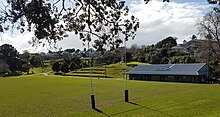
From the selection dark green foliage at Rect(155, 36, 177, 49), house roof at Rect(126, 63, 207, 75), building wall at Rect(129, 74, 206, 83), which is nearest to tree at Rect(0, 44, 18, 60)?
house roof at Rect(126, 63, 207, 75)

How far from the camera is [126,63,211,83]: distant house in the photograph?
2178 inches

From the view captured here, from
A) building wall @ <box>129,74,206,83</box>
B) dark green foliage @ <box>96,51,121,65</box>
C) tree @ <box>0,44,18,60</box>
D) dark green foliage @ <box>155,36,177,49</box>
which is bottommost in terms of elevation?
building wall @ <box>129,74,206,83</box>

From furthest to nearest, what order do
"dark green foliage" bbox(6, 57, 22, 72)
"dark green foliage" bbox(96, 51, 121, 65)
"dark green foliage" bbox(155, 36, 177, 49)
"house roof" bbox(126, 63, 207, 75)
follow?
"dark green foliage" bbox(155, 36, 177, 49), "dark green foliage" bbox(6, 57, 22, 72), "house roof" bbox(126, 63, 207, 75), "dark green foliage" bbox(96, 51, 121, 65)

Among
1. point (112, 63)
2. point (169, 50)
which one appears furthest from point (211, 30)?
point (112, 63)

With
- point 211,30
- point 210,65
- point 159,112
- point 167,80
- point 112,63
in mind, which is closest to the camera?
point 159,112

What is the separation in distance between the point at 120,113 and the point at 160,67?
45.8m

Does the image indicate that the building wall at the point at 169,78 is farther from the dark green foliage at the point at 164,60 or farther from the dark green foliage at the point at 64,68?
the dark green foliage at the point at 64,68

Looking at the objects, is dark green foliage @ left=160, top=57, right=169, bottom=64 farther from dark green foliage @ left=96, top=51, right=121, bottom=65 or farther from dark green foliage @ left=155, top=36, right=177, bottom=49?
dark green foliage @ left=155, top=36, right=177, bottom=49

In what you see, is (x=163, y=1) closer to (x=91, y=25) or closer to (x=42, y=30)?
(x=91, y=25)

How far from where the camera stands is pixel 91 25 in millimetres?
7918

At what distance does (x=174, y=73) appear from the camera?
5819cm

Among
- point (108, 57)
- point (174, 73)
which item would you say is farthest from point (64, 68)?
point (108, 57)

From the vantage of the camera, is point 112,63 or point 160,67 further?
point 112,63

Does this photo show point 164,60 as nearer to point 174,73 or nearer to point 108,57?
point 174,73
